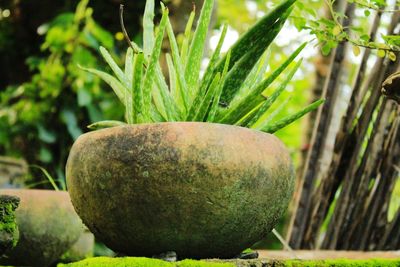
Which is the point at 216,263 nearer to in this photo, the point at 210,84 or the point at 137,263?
the point at 137,263

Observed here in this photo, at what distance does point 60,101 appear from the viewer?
3936 mm

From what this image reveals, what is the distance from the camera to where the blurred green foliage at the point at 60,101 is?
3861mm

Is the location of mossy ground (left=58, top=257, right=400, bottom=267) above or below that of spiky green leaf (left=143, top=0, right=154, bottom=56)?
below

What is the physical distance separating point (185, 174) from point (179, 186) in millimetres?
31

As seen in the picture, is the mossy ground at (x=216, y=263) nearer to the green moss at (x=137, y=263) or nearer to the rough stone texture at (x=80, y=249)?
the green moss at (x=137, y=263)

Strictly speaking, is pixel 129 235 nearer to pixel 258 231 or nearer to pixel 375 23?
pixel 258 231

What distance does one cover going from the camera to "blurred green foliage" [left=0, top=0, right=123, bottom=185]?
3.86 metres

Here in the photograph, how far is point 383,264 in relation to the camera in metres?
1.58

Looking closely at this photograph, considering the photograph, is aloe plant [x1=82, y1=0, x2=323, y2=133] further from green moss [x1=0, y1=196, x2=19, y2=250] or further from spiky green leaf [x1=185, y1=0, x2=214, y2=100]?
green moss [x1=0, y1=196, x2=19, y2=250]

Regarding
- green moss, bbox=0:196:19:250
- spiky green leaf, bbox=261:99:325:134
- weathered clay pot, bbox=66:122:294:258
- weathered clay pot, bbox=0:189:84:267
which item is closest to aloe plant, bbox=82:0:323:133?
spiky green leaf, bbox=261:99:325:134

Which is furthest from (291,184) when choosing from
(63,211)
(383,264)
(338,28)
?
(63,211)

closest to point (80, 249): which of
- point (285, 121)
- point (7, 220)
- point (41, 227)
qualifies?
point (41, 227)

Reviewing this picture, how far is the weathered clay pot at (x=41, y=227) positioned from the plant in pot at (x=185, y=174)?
515 millimetres

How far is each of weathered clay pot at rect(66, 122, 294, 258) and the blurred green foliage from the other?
2.52m
